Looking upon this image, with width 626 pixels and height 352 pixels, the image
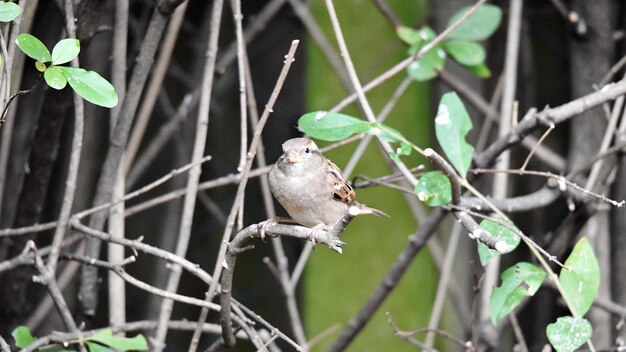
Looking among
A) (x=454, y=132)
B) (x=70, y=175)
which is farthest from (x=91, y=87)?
(x=454, y=132)

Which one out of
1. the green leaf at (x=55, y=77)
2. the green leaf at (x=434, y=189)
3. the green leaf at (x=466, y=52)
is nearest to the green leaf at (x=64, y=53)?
the green leaf at (x=55, y=77)

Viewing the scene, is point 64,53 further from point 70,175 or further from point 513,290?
point 513,290

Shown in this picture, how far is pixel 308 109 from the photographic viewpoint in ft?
8.39

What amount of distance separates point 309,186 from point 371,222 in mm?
817

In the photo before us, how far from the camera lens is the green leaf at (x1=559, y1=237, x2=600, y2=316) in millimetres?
1453

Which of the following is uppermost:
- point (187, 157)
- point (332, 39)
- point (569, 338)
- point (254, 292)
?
point (332, 39)

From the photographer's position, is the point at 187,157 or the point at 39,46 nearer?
the point at 39,46

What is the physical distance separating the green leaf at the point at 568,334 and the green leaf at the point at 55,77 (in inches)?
30.4

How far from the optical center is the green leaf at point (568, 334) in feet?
4.43

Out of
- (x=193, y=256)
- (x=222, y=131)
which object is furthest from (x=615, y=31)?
(x=193, y=256)

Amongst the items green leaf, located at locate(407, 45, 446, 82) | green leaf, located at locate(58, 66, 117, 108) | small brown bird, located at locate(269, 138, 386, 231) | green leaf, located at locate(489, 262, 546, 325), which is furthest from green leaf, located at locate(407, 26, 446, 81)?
green leaf, located at locate(58, 66, 117, 108)

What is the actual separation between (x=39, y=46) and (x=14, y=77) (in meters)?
0.45

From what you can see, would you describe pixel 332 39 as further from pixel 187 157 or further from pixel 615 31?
pixel 615 31

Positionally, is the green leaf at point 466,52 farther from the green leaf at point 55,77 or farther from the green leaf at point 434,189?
the green leaf at point 55,77
